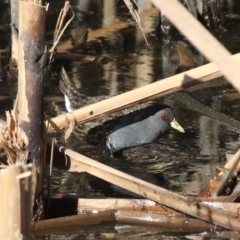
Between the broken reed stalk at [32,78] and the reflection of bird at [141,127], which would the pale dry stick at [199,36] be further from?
the reflection of bird at [141,127]

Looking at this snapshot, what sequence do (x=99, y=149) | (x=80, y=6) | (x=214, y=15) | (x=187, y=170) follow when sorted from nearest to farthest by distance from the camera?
(x=187, y=170) → (x=99, y=149) → (x=214, y=15) → (x=80, y=6)

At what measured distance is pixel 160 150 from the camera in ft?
20.3

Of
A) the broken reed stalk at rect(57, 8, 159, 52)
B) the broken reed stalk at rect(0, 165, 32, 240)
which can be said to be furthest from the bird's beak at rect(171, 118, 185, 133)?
the broken reed stalk at rect(0, 165, 32, 240)

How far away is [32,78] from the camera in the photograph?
3.99 m

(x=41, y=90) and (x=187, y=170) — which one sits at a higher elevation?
(x=41, y=90)

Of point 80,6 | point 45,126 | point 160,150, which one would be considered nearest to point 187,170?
point 160,150

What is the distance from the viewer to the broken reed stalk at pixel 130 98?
181 inches

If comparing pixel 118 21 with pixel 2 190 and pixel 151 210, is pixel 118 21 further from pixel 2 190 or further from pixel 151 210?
pixel 2 190

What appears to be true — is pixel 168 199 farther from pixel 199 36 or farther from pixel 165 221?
pixel 199 36

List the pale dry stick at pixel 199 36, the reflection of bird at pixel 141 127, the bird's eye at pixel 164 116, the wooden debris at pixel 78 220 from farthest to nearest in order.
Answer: the bird's eye at pixel 164 116
the reflection of bird at pixel 141 127
the wooden debris at pixel 78 220
the pale dry stick at pixel 199 36

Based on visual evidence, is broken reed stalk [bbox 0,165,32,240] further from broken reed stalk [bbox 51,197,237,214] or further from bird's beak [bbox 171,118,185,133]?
bird's beak [bbox 171,118,185,133]

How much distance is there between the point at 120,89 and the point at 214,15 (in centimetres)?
358

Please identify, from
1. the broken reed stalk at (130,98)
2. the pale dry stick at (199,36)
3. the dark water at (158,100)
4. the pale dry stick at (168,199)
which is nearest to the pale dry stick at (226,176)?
the pale dry stick at (168,199)

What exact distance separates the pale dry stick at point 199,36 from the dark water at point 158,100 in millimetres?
2316
